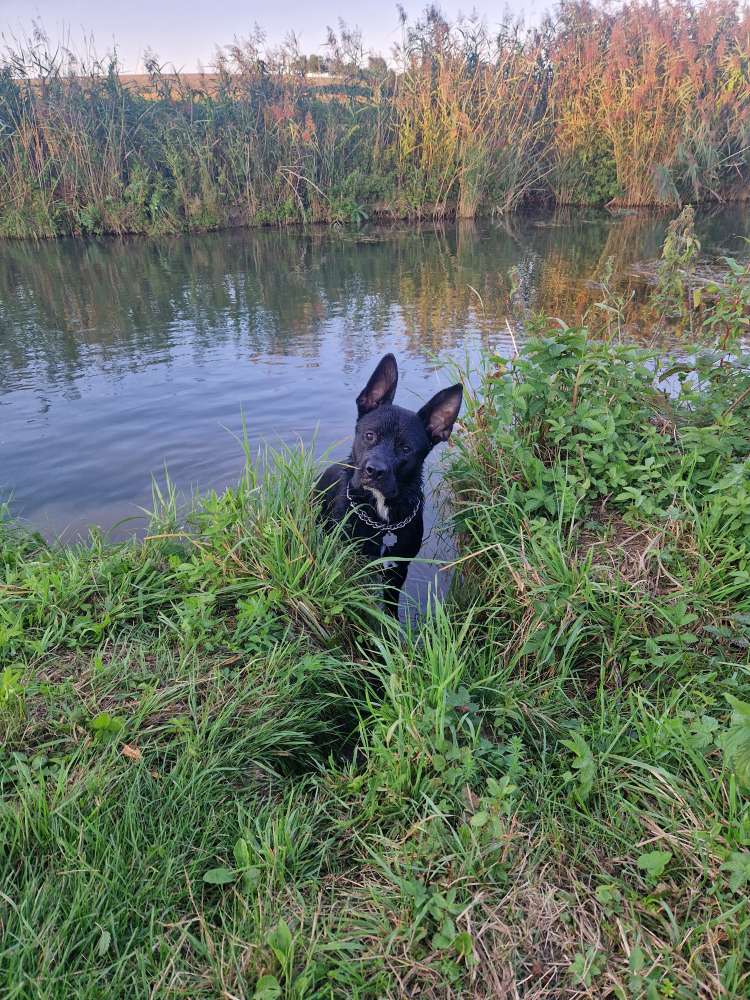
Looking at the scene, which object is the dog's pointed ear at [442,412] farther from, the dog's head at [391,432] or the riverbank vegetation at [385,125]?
the riverbank vegetation at [385,125]

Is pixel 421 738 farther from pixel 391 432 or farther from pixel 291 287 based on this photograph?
pixel 291 287

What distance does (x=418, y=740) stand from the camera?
178cm

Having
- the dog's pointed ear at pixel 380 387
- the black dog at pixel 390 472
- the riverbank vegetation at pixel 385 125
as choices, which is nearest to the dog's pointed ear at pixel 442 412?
the black dog at pixel 390 472

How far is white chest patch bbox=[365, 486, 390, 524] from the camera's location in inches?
118

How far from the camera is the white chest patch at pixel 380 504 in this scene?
118 inches

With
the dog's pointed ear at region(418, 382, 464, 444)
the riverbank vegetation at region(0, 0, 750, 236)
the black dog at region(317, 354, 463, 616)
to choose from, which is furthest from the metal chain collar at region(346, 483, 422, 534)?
the riverbank vegetation at region(0, 0, 750, 236)

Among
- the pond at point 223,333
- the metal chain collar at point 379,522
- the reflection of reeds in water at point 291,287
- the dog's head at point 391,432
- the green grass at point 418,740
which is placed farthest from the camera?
the reflection of reeds in water at point 291,287

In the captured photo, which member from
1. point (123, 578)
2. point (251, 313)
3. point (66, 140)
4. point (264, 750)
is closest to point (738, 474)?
point (264, 750)

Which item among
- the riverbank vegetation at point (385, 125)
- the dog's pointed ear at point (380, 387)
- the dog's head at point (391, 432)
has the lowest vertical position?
the dog's head at point (391, 432)

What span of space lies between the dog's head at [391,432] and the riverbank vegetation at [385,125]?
36.8 ft

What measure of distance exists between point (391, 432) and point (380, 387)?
28 cm

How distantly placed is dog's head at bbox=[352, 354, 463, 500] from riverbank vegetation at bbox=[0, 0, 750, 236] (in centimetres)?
1123

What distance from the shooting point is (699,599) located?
2.18 m

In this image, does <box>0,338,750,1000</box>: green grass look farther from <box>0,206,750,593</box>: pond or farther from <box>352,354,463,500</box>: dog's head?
<box>0,206,750,593</box>: pond
